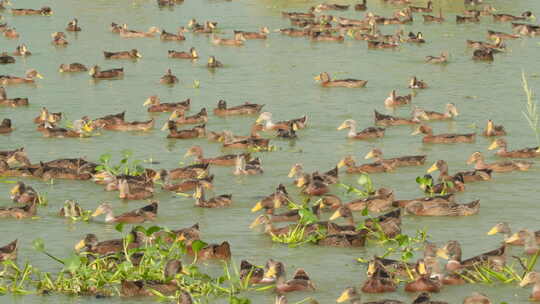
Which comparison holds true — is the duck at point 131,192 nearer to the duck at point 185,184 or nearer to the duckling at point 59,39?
the duck at point 185,184

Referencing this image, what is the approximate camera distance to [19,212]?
1495 centimetres

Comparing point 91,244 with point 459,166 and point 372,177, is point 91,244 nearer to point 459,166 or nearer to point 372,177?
point 372,177

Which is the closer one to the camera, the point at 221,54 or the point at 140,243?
the point at 140,243

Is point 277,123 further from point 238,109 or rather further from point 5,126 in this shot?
point 5,126

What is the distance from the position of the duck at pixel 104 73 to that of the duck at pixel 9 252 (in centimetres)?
1245

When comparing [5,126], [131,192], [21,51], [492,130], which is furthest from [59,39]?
Answer: [131,192]

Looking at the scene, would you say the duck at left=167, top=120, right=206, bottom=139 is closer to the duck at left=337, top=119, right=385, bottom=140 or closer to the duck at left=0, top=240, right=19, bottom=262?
the duck at left=337, top=119, right=385, bottom=140

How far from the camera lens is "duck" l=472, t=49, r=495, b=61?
27.8m

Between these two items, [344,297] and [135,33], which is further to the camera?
[135,33]

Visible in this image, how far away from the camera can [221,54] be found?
1141 inches

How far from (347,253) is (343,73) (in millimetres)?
13007

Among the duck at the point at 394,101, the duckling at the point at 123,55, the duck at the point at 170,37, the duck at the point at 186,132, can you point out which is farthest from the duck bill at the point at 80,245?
the duck at the point at 170,37

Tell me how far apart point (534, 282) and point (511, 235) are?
1978mm

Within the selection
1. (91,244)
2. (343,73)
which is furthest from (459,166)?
(343,73)
